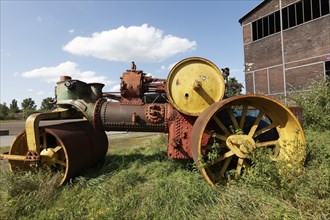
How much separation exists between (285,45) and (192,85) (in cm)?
1564

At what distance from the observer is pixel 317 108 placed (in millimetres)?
8508

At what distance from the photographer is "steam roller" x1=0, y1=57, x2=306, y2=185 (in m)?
4.04

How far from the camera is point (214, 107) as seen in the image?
3846mm

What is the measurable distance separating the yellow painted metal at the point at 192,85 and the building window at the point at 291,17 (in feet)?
47.8

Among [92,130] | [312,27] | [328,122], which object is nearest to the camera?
[92,130]

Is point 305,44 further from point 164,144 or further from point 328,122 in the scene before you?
point 164,144

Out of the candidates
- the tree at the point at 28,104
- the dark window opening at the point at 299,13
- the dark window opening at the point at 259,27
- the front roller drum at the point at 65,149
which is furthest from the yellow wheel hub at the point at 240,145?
the tree at the point at 28,104

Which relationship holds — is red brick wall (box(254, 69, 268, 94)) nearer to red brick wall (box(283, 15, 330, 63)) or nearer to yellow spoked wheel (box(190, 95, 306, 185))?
red brick wall (box(283, 15, 330, 63))

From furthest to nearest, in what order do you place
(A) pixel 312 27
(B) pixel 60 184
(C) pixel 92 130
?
(A) pixel 312 27, (C) pixel 92 130, (B) pixel 60 184

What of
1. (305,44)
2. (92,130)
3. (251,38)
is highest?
(251,38)

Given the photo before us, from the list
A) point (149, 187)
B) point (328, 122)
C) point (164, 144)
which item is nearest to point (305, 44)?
point (328, 122)

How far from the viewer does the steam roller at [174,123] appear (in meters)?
4.04

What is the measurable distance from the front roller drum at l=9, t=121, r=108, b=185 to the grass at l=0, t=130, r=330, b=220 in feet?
0.91

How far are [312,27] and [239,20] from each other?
578cm
